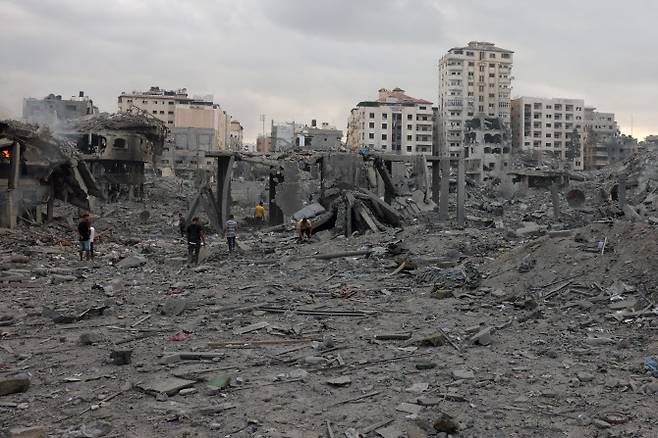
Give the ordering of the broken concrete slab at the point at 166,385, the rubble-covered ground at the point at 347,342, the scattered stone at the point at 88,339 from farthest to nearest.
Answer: the scattered stone at the point at 88,339 → the broken concrete slab at the point at 166,385 → the rubble-covered ground at the point at 347,342

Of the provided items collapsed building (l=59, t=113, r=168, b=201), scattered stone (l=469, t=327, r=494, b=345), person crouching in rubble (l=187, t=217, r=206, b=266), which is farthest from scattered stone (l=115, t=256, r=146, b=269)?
collapsed building (l=59, t=113, r=168, b=201)

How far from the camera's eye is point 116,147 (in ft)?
120

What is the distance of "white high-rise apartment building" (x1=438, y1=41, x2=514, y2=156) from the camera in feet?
266

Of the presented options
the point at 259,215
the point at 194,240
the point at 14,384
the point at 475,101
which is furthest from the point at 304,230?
the point at 475,101

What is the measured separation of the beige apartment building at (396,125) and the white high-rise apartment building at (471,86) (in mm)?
2674

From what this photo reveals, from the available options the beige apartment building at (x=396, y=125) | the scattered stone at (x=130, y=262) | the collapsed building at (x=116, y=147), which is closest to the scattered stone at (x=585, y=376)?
the scattered stone at (x=130, y=262)

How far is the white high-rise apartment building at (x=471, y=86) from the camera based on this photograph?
266 feet

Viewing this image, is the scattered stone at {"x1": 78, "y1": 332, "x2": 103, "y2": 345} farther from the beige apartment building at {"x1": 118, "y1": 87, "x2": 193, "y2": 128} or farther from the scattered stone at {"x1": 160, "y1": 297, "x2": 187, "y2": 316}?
the beige apartment building at {"x1": 118, "y1": 87, "x2": 193, "y2": 128}

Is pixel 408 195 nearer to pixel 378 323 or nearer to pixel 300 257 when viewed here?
pixel 300 257

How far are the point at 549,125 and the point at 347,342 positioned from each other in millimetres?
86334

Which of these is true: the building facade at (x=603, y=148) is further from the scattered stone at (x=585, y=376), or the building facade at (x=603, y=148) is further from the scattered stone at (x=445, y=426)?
the scattered stone at (x=445, y=426)

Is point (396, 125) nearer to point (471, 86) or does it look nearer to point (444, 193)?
point (471, 86)

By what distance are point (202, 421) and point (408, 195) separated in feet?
74.5

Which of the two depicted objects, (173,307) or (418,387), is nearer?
(418,387)
